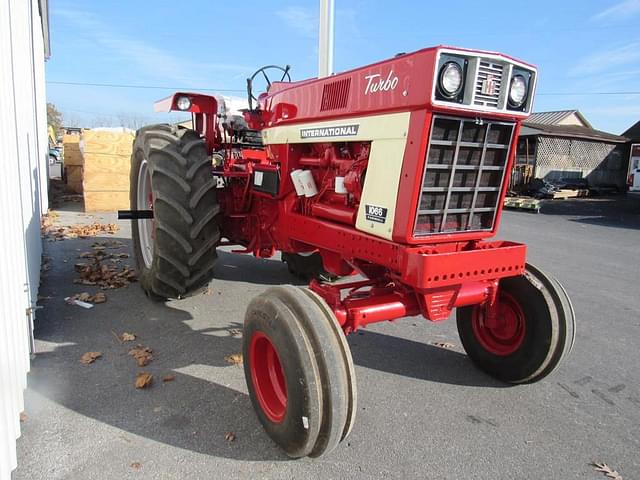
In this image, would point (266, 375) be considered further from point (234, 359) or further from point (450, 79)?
point (450, 79)

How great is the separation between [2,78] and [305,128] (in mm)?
1963

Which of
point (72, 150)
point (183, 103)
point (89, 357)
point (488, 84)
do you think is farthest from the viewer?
point (72, 150)

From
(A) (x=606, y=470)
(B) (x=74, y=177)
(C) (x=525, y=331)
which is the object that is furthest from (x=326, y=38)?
(B) (x=74, y=177)

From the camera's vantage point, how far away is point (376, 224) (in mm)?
2762

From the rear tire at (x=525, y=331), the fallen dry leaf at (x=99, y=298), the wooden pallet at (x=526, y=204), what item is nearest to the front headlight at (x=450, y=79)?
the rear tire at (x=525, y=331)

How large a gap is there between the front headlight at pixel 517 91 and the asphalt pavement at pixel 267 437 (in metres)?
1.86

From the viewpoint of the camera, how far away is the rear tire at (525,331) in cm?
305

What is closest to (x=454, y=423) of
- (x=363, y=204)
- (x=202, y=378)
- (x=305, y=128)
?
(x=363, y=204)

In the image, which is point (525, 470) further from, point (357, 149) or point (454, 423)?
point (357, 149)

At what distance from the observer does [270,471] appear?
235 centimetres

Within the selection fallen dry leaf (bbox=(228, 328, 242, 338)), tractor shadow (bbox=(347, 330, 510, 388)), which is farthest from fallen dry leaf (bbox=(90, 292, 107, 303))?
tractor shadow (bbox=(347, 330, 510, 388))

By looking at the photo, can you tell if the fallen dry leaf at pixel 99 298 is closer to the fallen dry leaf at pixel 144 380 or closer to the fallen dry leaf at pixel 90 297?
the fallen dry leaf at pixel 90 297

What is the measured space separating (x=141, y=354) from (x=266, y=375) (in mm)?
1284

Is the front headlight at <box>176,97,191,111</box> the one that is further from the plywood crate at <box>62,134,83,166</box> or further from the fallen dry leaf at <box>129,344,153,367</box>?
the plywood crate at <box>62,134,83,166</box>
